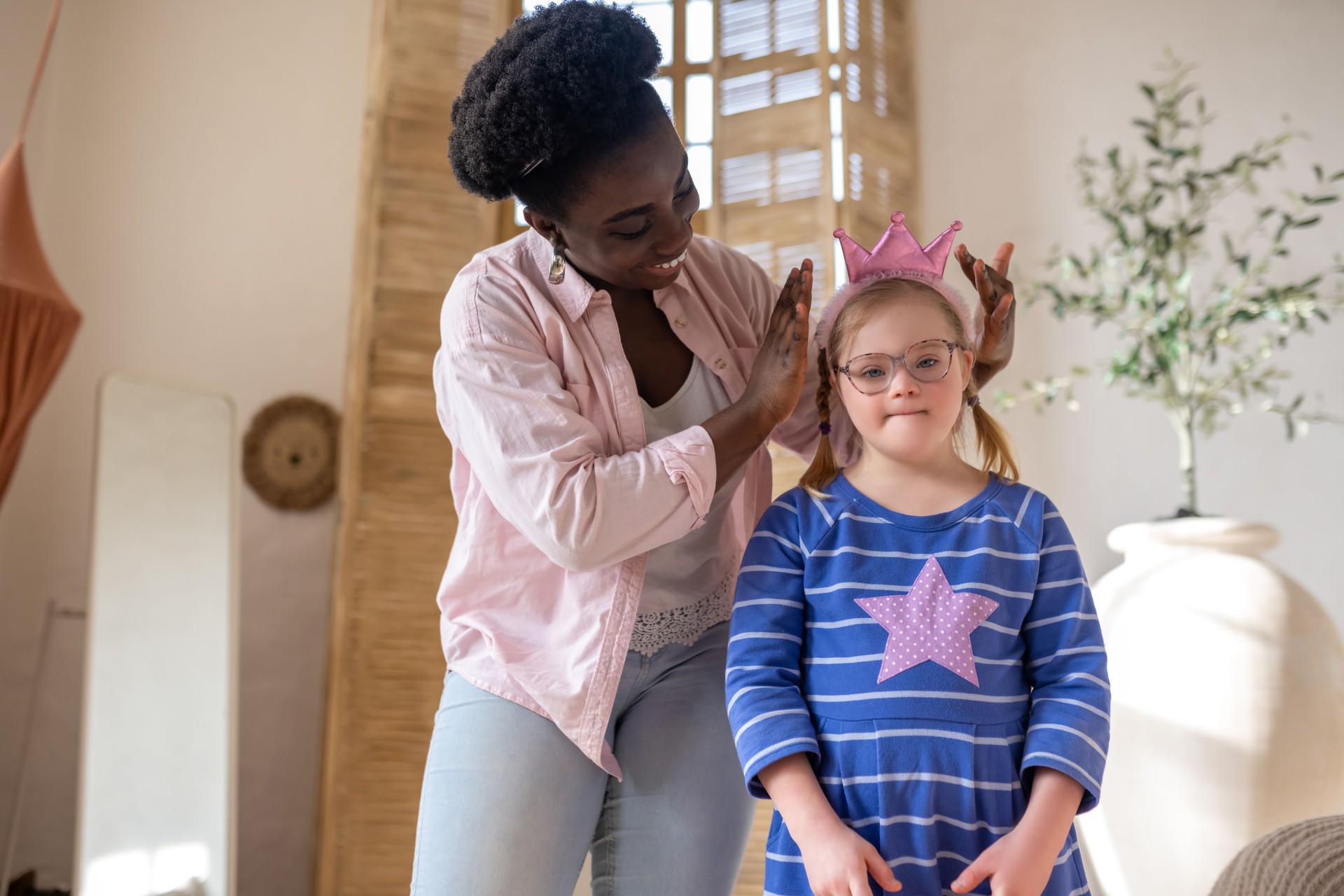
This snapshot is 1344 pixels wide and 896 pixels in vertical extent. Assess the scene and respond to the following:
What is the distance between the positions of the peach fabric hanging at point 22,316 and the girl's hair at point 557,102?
1924 mm

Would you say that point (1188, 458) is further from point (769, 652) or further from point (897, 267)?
point (769, 652)

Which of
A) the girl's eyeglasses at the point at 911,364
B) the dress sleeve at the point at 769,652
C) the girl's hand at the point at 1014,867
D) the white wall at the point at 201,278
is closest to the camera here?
the girl's hand at the point at 1014,867

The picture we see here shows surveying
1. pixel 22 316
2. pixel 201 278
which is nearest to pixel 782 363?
pixel 22 316

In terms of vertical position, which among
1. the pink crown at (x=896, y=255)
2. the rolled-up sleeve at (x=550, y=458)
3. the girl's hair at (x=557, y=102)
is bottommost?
the rolled-up sleeve at (x=550, y=458)

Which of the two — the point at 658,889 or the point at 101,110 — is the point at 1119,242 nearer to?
the point at 658,889

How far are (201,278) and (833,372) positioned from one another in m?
2.88

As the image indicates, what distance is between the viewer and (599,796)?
131 cm

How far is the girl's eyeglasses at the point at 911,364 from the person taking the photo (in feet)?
4.10

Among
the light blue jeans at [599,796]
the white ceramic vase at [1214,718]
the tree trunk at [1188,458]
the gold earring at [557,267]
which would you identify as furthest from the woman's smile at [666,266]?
the tree trunk at [1188,458]

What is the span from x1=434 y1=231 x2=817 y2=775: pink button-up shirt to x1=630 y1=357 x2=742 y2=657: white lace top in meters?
0.03

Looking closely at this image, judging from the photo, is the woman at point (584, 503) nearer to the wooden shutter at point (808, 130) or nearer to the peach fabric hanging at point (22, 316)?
the wooden shutter at point (808, 130)

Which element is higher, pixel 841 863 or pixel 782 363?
pixel 782 363

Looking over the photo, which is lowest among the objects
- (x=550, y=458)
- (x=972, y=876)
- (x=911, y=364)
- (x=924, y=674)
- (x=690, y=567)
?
(x=972, y=876)

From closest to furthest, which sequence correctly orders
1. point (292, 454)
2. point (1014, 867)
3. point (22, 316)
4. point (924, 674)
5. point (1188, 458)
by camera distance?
point (1014, 867), point (924, 674), point (1188, 458), point (22, 316), point (292, 454)
